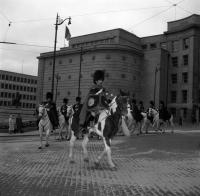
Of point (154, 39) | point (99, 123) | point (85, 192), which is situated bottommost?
point (85, 192)

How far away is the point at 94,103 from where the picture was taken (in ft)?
35.3

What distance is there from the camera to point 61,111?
73.5 ft

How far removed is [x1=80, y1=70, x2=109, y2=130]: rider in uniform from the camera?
35.1ft

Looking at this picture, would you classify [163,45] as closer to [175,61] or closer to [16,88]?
[175,61]

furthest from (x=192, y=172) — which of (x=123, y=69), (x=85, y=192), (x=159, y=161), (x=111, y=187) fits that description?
(x=123, y=69)

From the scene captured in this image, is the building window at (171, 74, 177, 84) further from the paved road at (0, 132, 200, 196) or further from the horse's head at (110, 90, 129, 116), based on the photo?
the horse's head at (110, 90, 129, 116)

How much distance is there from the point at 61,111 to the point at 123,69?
189 ft

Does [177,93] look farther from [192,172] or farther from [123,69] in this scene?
[192,172]

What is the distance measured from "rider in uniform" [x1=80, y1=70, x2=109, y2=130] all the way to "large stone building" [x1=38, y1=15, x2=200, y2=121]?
63.2 metres

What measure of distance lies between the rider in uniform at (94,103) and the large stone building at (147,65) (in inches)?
2487

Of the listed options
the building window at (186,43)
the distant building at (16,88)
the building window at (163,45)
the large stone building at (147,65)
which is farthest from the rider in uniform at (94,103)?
the distant building at (16,88)

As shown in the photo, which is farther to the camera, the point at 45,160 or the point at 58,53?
the point at 58,53

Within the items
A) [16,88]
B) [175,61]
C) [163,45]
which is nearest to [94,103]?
[175,61]

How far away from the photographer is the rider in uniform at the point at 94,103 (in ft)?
35.1
